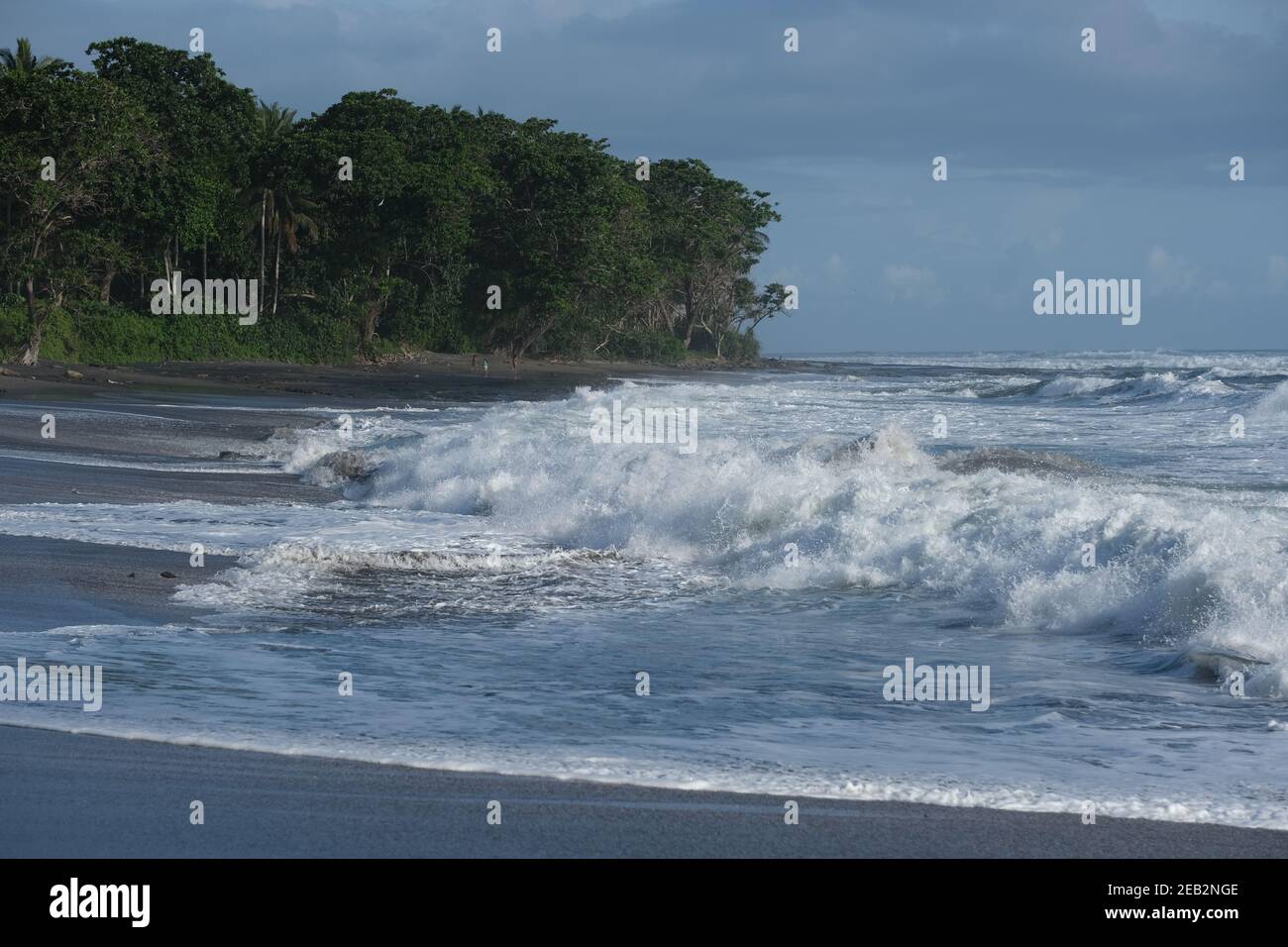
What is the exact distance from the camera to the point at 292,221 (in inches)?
2271

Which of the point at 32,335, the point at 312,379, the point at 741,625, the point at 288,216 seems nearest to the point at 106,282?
the point at 312,379

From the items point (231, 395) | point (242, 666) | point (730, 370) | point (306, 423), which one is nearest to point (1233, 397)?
point (306, 423)

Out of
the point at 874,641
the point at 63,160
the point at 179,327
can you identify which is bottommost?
the point at 874,641

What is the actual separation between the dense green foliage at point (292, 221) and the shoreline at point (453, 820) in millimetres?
39447

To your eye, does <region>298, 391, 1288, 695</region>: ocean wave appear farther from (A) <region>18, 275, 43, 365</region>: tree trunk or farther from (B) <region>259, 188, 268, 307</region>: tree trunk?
(B) <region>259, 188, 268, 307</region>: tree trunk

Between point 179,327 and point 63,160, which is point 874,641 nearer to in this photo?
point 63,160

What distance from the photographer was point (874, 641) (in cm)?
931

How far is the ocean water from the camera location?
6242 millimetres

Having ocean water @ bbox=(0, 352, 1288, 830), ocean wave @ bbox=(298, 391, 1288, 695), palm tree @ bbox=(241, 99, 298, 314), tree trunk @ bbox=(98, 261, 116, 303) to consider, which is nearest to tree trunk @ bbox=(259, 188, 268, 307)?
palm tree @ bbox=(241, 99, 298, 314)

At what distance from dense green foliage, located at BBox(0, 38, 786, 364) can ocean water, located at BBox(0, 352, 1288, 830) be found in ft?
85.7

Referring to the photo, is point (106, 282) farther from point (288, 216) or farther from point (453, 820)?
point (453, 820)

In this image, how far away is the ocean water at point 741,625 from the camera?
6242 mm

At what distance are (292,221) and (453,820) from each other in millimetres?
55450

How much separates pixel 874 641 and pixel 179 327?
48454 millimetres
